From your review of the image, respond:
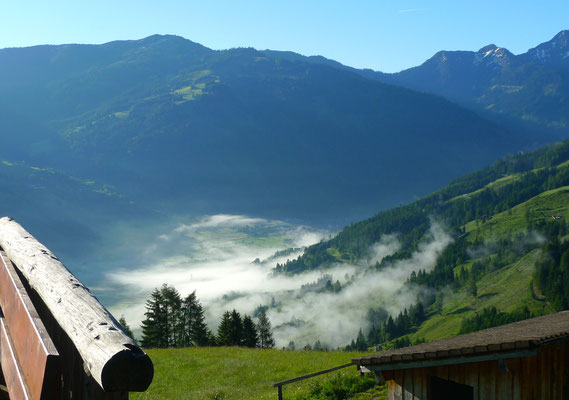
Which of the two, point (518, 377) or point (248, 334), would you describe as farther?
point (248, 334)

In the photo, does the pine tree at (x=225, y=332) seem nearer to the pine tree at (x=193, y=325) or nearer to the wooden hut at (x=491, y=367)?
the pine tree at (x=193, y=325)

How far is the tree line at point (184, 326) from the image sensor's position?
85.6 m

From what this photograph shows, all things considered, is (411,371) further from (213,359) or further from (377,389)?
(213,359)

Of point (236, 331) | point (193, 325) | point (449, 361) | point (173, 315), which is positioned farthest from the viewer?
point (193, 325)

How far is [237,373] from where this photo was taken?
35406mm

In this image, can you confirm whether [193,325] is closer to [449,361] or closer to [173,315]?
[173,315]

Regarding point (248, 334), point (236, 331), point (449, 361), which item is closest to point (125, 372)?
point (449, 361)

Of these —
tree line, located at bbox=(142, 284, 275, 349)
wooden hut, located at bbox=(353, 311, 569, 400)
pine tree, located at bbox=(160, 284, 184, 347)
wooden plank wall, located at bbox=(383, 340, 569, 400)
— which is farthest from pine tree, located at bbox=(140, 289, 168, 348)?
wooden plank wall, located at bbox=(383, 340, 569, 400)

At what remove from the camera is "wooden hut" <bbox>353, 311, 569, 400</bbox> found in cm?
1291

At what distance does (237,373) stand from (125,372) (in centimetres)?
3476

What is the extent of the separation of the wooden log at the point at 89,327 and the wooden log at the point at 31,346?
0.21 metres

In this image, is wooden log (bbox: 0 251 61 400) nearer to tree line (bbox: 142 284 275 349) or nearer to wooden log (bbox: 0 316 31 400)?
wooden log (bbox: 0 316 31 400)

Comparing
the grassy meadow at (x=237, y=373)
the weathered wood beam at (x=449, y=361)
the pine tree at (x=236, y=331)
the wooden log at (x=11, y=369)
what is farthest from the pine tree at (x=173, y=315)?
the wooden log at (x=11, y=369)

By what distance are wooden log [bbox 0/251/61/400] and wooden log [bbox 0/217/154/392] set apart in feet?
0.70
